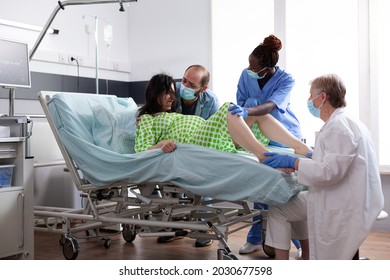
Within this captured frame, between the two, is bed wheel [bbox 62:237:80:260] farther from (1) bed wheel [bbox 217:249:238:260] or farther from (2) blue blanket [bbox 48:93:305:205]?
(1) bed wheel [bbox 217:249:238:260]

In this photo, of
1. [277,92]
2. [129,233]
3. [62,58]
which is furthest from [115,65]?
[277,92]

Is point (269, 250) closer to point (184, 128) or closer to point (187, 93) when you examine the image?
point (184, 128)

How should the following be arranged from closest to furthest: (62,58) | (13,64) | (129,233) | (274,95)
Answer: (274,95) → (13,64) → (129,233) → (62,58)

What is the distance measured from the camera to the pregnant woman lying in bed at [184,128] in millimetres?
2496

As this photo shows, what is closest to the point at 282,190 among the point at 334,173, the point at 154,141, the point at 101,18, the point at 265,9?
the point at 334,173

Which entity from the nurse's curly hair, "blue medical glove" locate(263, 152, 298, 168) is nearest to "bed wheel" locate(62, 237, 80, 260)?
"blue medical glove" locate(263, 152, 298, 168)

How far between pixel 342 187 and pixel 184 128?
2.98 ft

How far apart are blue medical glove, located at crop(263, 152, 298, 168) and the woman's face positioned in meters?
0.73

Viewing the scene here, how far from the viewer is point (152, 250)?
125 inches

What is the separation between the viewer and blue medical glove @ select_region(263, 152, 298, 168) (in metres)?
2.20

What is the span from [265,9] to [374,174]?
2.64 m

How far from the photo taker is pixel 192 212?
2732 millimetres

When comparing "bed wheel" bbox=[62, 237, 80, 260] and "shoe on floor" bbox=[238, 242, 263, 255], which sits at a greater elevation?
"bed wheel" bbox=[62, 237, 80, 260]

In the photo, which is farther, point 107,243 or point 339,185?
point 107,243
